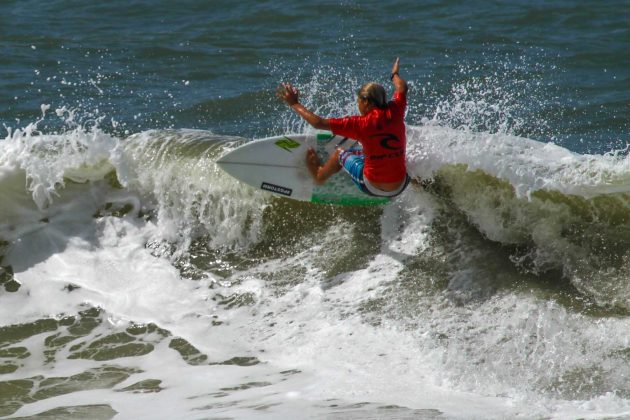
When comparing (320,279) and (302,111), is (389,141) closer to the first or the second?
(302,111)

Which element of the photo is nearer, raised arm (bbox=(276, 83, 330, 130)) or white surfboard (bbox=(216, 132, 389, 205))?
raised arm (bbox=(276, 83, 330, 130))

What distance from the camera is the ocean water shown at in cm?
564

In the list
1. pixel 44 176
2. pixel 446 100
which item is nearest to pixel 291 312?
pixel 44 176

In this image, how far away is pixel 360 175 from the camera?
22.6ft

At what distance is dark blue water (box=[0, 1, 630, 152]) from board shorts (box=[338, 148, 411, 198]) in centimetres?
287

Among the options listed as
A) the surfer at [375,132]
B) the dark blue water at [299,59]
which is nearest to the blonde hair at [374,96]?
the surfer at [375,132]

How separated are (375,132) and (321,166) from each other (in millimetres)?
916

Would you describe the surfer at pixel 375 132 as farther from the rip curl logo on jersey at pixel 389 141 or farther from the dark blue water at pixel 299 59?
the dark blue water at pixel 299 59

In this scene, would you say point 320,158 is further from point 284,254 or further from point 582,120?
point 582,120

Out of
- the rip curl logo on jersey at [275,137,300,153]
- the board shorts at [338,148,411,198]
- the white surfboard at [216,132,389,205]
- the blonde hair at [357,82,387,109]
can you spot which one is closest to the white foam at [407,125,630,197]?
the board shorts at [338,148,411,198]

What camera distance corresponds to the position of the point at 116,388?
594cm

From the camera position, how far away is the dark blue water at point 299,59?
10.8 m

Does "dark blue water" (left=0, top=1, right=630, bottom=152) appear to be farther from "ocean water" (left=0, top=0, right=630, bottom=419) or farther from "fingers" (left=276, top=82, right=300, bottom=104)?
"fingers" (left=276, top=82, right=300, bottom=104)

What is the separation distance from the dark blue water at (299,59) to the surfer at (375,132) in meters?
3.00
